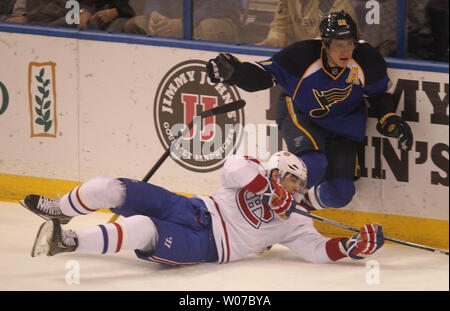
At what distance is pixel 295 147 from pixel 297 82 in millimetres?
333

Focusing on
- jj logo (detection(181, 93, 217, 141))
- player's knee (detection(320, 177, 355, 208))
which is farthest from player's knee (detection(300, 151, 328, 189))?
jj logo (detection(181, 93, 217, 141))

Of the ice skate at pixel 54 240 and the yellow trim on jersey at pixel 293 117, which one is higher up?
the yellow trim on jersey at pixel 293 117

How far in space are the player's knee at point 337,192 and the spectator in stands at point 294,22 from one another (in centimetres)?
80

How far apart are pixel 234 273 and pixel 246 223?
0.79ft

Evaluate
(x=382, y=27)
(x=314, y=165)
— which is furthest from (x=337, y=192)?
(x=382, y=27)

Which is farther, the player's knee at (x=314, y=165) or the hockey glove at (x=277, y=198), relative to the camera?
the player's knee at (x=314, y=165)

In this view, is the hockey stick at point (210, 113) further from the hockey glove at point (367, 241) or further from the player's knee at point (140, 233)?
the hockey glove at point (367, 241)

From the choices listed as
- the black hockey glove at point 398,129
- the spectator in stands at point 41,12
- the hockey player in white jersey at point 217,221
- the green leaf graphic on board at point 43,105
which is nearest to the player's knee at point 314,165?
the hockey player in white jersey at point 217,221

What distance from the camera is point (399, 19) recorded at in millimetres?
5863

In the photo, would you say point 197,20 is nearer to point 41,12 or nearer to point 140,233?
point 41,12

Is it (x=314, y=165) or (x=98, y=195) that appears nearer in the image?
(x=98, y=195)

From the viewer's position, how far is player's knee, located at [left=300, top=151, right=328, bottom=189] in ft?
18.7

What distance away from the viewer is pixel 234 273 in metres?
5.37

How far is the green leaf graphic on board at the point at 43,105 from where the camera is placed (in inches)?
262
